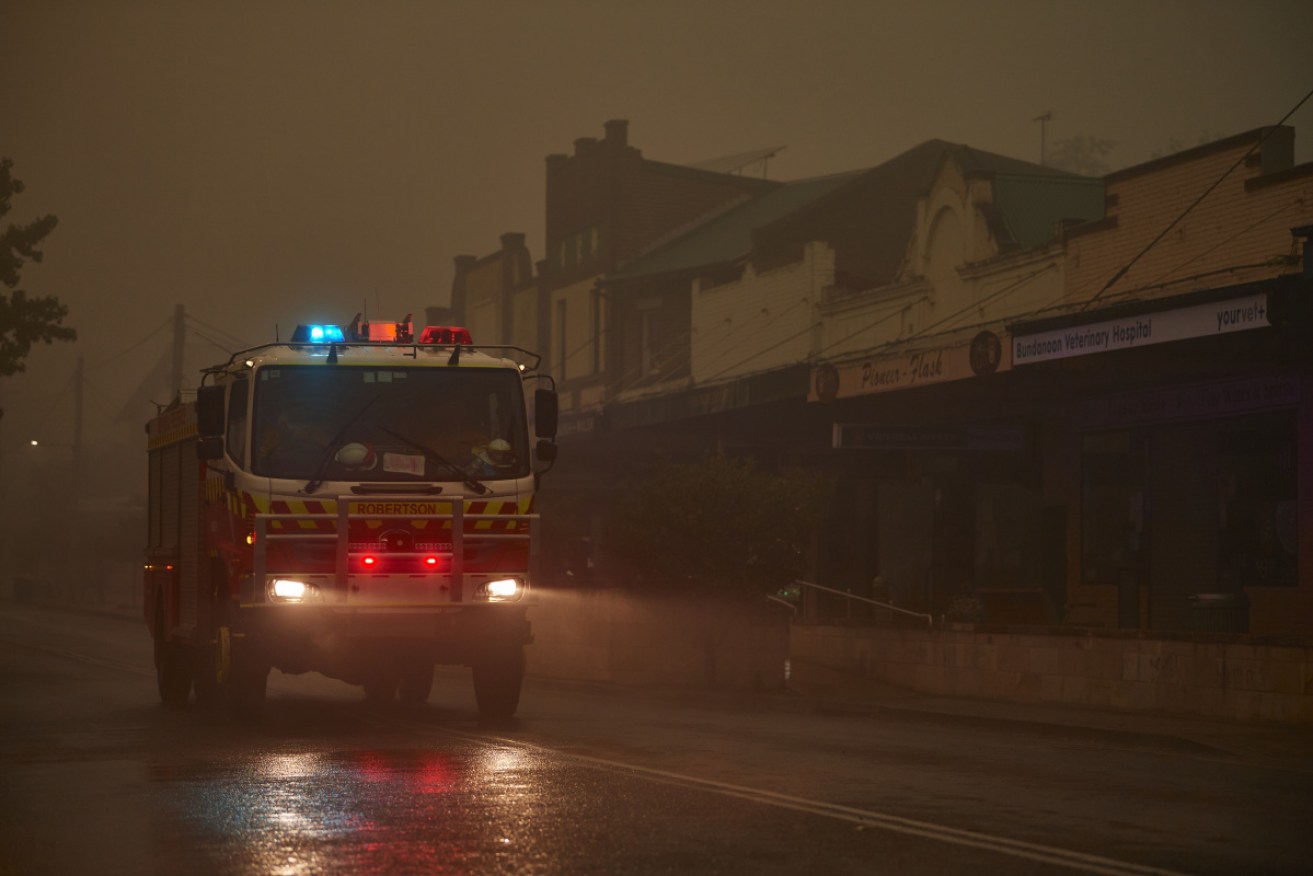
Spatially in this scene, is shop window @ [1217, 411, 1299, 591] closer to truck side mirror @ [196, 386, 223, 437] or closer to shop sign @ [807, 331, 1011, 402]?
shop sign @ [807, 331, 1011, 402]

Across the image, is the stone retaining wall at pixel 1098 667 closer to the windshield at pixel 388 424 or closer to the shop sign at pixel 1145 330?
the shop sign at pixel 1145 330

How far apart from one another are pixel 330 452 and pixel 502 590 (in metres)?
1.80

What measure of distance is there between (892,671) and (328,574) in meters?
11.5

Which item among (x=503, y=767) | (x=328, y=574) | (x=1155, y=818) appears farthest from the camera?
(x=328, y=574)

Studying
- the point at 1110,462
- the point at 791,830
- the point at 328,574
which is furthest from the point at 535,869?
the point at 1110,462

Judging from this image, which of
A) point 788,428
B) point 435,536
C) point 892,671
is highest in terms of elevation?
point 788,428

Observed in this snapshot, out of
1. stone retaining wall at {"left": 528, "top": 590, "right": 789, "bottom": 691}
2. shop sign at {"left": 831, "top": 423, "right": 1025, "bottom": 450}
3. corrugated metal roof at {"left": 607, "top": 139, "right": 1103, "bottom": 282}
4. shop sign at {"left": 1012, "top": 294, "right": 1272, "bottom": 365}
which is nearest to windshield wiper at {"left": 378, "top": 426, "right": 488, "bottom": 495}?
shop sign at {"left": 1012, "top": 294, "right": 1272, "bottom": 365}

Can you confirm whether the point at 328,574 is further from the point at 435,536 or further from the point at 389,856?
the point at 389,856

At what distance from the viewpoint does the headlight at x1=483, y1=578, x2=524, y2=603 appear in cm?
1533

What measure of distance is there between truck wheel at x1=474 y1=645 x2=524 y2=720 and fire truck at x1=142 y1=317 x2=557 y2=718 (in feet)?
0.26

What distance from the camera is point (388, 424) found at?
1537cm

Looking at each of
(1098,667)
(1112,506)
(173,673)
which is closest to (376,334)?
(173,673)

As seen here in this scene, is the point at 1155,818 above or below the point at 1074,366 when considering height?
below

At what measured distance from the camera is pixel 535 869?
8.16 metres
